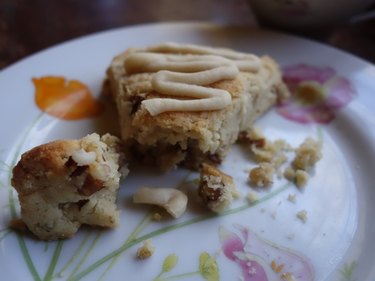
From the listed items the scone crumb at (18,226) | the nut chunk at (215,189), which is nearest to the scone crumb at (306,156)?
the nut chunk at (215,189)

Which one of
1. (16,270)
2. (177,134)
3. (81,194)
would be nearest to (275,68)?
(177,134)

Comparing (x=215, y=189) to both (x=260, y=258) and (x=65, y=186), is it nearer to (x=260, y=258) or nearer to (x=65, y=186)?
(x=260, y=258)

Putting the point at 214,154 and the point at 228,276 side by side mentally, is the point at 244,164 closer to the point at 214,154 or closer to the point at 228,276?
the point at 214,154

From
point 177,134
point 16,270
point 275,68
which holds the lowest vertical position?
point 16,270

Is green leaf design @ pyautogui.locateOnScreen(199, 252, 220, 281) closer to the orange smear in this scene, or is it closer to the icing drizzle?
the icing drizzle

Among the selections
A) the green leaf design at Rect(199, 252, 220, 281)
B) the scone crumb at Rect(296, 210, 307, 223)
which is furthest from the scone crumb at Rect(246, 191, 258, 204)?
the green leaf design at Rect(199, 252, 220, 281)

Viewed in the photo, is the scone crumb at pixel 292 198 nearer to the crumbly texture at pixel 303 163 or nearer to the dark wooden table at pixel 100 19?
the crumbly texture at pixel 303 163

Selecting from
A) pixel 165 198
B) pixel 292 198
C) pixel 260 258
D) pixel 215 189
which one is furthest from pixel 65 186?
pixel 292 198
